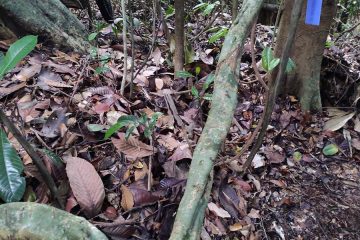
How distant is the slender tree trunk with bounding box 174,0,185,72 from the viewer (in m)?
2.69

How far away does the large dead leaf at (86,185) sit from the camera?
1.68 metres

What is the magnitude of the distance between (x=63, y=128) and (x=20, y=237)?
0.90 m

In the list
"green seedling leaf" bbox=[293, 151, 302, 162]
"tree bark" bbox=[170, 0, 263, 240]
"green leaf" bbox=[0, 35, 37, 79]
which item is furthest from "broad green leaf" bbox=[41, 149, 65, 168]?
"green seedling leaf" bbox=[293, 151, 302, 162]

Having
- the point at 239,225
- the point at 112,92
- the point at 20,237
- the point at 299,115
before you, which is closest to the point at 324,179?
the point at 299,115

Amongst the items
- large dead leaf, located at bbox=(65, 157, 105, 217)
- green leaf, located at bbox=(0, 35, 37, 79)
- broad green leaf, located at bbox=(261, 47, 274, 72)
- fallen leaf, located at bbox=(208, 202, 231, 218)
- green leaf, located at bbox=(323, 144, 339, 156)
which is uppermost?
green leaf, located at bbox=(0, 35, 37, 79)

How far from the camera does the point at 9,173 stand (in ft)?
4.45

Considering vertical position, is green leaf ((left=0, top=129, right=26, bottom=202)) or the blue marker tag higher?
the blue marker tag

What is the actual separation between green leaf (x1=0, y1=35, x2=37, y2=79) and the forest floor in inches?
22.0

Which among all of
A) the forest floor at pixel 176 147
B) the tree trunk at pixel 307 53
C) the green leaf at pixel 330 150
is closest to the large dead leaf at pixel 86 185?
the forest floor at pixel 176 147

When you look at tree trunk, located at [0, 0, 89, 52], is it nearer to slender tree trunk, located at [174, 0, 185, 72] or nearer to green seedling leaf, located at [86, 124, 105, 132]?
slender tree trunk, located at [174, 0, 185, 72]

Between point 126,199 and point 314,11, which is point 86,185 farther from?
point 314,11

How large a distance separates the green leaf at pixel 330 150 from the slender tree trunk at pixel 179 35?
1.30 meters

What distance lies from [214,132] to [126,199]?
0.65 metres

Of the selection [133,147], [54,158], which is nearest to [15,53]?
[54,158]
